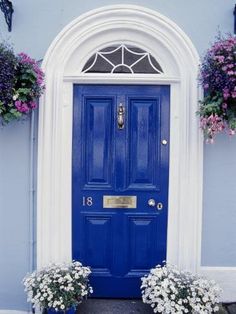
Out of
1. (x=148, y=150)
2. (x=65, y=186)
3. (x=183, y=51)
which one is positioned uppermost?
(x=183, y=51)

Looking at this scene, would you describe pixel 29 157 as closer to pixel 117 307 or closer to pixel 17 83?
pixel 17 83

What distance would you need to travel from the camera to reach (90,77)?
405cm

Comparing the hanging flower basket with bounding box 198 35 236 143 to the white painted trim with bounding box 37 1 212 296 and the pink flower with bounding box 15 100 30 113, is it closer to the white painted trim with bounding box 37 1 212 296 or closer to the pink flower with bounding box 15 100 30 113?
the white painted trim with bounding box 37 1 212 296

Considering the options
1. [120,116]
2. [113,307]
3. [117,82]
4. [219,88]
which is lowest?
[113,307]

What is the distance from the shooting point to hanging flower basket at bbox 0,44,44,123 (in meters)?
3.50

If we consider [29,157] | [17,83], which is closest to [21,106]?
[17,83]

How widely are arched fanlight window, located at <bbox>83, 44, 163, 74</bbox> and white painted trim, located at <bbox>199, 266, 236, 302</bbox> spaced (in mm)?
2034

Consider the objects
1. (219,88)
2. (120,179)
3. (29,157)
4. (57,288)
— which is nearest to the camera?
(219,88)

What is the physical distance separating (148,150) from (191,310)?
154 centimetres

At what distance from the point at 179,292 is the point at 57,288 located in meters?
1.09

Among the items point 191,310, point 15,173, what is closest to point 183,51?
point 15,173

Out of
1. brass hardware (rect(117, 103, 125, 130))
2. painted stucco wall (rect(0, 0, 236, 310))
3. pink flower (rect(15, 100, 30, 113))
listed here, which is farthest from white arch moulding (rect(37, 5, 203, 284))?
pink flower (rect(15, 100, 30, 113))

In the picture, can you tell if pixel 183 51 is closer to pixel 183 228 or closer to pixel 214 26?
pixel 214 26

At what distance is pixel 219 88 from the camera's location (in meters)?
3.58
